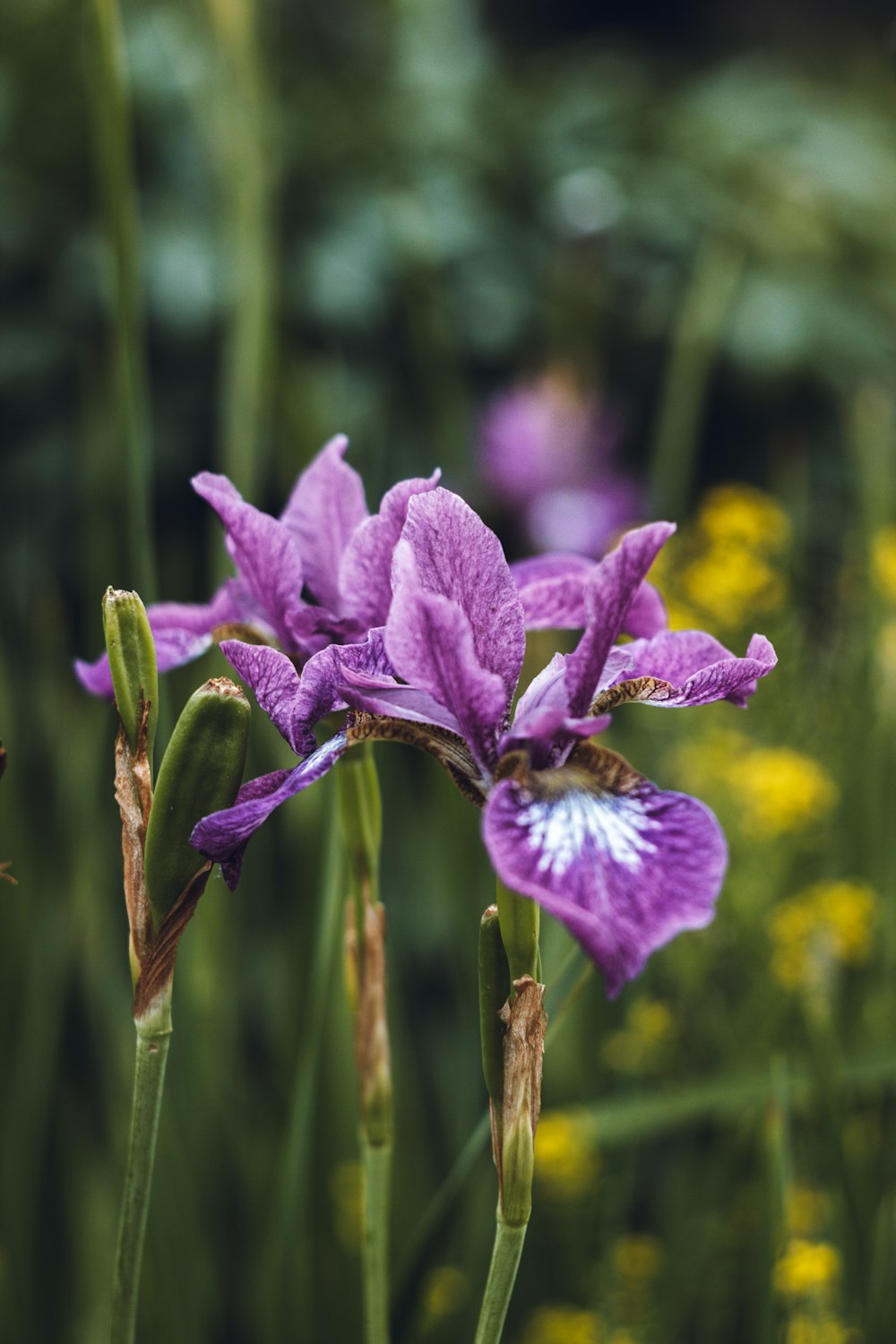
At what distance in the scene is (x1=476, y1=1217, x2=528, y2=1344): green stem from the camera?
1.89 ft

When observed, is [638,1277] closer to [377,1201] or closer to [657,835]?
[377,1201]

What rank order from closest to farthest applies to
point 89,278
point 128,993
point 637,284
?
point 128,993 < point 89,278 < point 637,284

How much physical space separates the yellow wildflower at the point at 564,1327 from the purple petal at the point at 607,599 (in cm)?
85

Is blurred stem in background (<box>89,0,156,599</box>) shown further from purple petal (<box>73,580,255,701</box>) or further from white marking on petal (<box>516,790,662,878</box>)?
white marking on petal (<box>516,790,662,878</box>)

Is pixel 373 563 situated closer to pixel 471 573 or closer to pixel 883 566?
pixel 471 573

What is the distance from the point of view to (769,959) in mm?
1451

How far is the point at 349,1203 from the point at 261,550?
990 millimetres

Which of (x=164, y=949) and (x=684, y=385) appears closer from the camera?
(x=164, y=949)

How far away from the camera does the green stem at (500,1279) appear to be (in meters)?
0.58

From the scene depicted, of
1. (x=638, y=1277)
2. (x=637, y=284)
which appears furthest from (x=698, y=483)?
(x=638, y=1277)

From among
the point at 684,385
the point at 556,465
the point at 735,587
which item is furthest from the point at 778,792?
the point at 556,465

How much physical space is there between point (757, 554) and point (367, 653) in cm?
102

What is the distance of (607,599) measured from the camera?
61 centimetres

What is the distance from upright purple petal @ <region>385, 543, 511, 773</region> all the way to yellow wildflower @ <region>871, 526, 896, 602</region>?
3.44 ft
